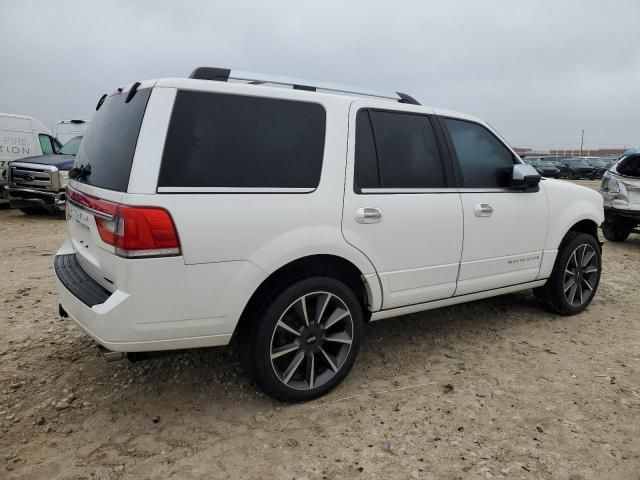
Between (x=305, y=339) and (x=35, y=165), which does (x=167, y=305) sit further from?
(x=35, y=165)

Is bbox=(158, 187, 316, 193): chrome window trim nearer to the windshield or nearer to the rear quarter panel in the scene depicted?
the rear quarter panel

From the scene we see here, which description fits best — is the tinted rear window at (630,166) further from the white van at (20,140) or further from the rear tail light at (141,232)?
the white van at (20,140)

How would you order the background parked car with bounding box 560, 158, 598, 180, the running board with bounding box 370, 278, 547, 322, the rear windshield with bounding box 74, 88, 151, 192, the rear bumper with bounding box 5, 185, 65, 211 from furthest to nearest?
the background parked car with bounding box 560, 158, 598, 180 < the rear bumper with bounding box 5, 185, 65, 211 < the running board with bounding box 370, 278, 547, 322 < the rear windshield with bounding box 74, 88, 151, 192

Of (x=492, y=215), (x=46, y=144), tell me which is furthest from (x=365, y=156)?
(x=46, y=144)

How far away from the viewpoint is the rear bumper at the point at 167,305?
2.37 metres

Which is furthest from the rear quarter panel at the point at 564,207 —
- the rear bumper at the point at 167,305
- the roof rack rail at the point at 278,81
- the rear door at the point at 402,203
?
the rear bumper at the point at 167,305

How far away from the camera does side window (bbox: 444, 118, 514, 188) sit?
12.0 ft

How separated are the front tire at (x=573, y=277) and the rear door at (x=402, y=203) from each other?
4.80ft

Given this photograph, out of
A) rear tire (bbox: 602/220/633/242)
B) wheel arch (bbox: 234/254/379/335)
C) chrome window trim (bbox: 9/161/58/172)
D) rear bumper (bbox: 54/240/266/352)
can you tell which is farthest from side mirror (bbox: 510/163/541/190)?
chrome window trim (bbox: 9/161/58/172)

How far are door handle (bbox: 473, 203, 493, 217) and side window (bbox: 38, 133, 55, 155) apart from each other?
11986mm

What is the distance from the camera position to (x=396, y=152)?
3.26m

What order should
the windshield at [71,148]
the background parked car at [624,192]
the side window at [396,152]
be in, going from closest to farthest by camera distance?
the side window at [396,152] → the background parked car at [624,192] → the windshield at [71,148]

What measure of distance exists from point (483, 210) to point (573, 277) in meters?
1.57

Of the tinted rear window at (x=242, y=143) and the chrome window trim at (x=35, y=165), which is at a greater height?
the tinted rear window at (x=242, y=143)
